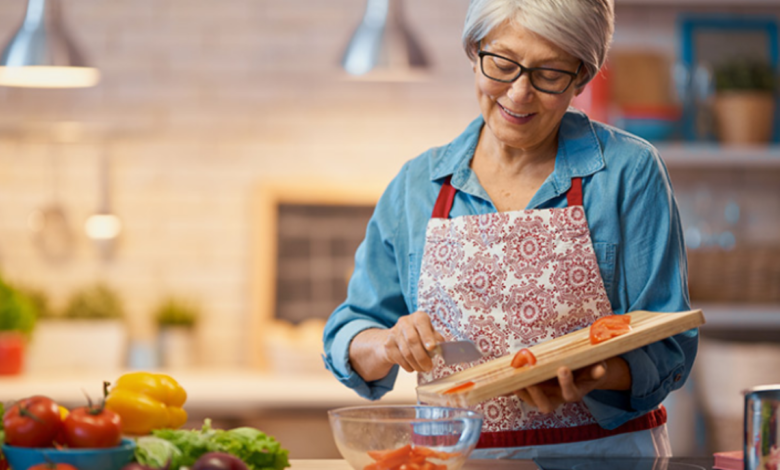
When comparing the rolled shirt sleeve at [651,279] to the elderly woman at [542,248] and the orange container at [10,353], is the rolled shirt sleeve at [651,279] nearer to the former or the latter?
the elderly woman at [542,248]

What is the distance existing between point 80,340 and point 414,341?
8.57 feet

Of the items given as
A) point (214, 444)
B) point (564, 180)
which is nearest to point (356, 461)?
point (214, 444)

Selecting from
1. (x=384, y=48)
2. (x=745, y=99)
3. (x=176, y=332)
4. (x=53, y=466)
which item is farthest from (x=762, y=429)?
(x=176, y=332)

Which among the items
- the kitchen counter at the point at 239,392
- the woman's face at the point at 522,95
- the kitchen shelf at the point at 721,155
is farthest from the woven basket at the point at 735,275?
the woman's face at the point at 522,95

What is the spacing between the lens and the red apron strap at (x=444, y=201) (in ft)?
5.52

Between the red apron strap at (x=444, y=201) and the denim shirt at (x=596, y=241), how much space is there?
0.04 feet

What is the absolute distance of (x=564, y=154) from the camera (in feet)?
5.43

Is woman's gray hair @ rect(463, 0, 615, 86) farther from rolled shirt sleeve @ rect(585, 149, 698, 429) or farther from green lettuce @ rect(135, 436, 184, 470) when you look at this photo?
green lettuce @ rect(135, 436, 184, 470)

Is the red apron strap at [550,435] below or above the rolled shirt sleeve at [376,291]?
below

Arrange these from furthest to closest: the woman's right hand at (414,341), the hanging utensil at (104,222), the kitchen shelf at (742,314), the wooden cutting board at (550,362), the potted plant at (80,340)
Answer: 1. the hanging utensil at (104,222)
2. the potted plant at (80,340)
3. the kitchen shelf at (742,314)
4. the woman's right hand at (414,341)
5. the wooden cutting board at (550,362)

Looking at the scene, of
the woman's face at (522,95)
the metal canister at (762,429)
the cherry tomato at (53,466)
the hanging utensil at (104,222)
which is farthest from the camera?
the hanging utensil at (104,222)

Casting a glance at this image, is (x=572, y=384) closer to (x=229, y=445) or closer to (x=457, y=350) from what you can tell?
(x=457, y=350)

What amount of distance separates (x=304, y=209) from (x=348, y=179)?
0.23m

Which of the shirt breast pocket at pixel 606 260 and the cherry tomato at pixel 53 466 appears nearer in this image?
the cherry tomato at pixel 53 466
